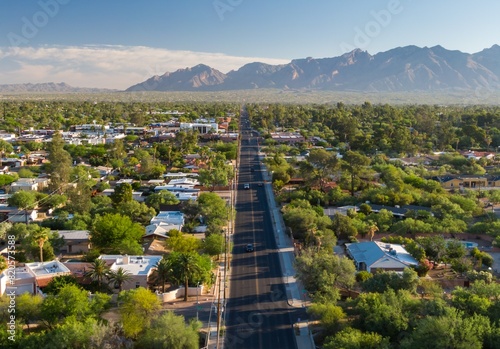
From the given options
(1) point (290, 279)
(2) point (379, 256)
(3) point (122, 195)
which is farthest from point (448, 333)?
(3) point (122, 195)

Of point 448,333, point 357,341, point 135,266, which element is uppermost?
point 448,333

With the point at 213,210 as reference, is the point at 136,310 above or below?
below

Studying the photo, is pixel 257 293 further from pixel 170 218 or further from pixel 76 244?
pixel 76 244

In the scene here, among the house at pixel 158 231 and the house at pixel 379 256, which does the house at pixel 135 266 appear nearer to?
the house at pixel 158 231

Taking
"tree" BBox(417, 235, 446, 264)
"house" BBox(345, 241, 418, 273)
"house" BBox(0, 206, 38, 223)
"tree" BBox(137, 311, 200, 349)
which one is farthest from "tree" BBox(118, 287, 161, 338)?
"house" BBox(0, 206, 38, 223)

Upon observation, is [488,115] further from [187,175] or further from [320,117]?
[187,175]

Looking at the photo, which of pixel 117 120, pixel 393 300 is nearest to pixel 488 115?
pixel 117 120

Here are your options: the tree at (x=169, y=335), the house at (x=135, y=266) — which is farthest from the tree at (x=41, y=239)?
the tree at (x=169, y=335)

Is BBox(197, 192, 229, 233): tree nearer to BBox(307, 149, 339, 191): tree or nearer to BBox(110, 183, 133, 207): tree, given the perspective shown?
BBox(110, 183, 133, 207): tree
